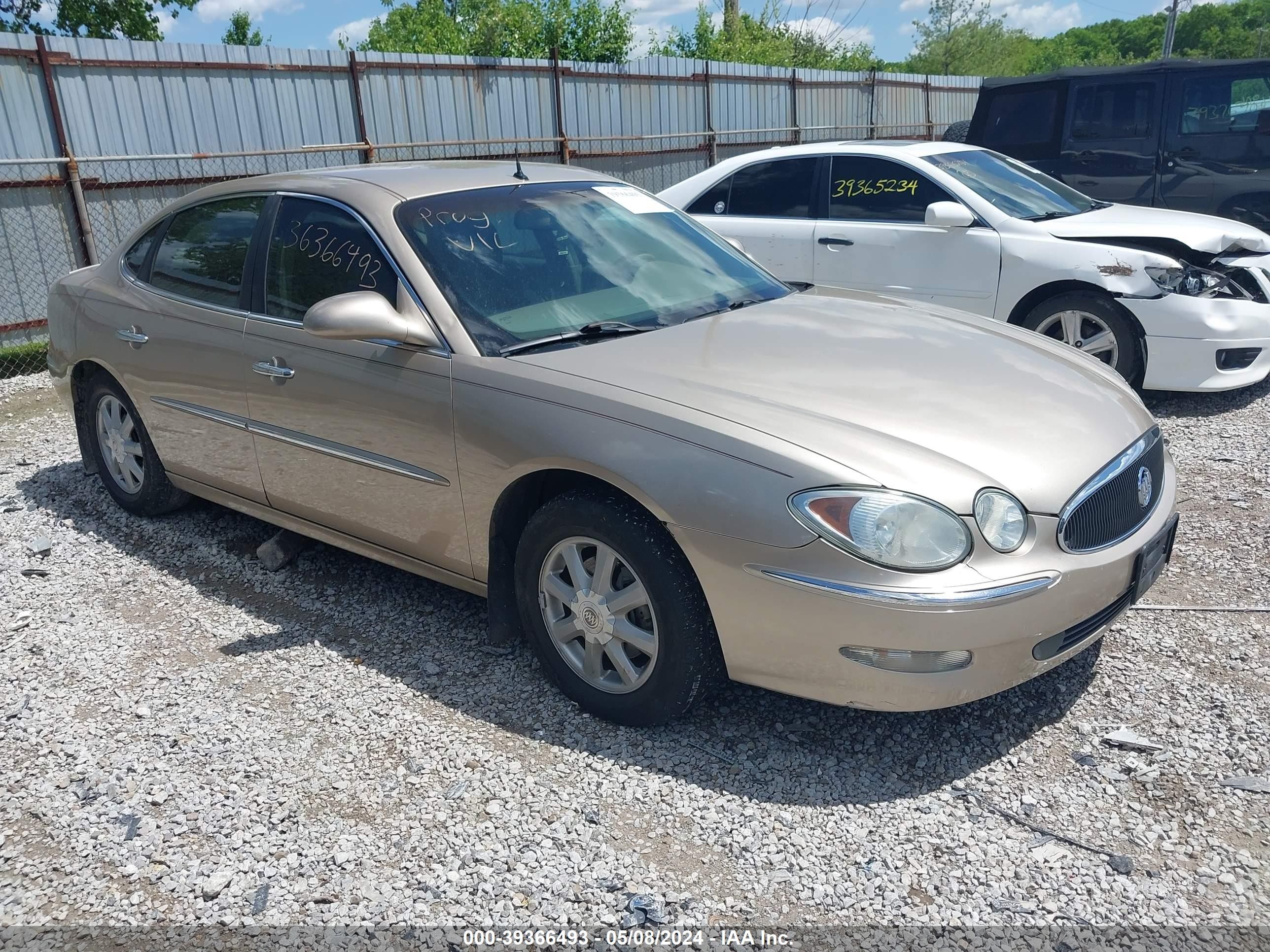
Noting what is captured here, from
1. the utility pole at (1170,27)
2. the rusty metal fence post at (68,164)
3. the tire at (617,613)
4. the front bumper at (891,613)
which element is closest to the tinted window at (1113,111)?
the front bumper at (891,613)

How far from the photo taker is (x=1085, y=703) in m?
3.29

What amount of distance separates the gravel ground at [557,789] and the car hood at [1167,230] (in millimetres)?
2861

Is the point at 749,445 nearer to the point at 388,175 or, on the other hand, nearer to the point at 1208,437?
the point at 388,175

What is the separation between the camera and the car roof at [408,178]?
3.96 m

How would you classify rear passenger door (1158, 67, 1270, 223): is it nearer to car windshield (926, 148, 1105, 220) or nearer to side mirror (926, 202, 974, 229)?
car windshield (926, 148, 1105, 220)

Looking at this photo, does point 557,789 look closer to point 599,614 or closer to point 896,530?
point 599,614

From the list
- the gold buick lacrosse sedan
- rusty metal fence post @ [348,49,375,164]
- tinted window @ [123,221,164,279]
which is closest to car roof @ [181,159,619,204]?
the gold buick lacrosse sedan

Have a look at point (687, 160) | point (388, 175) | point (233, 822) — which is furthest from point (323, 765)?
point (687, 160)

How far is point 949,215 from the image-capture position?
6.48m

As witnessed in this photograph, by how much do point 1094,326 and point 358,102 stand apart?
8214 millimetres

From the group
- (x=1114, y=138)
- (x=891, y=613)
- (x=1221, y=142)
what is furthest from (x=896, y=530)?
(x=1221, y=142)

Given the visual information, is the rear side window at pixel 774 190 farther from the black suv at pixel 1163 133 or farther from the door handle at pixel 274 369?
the door handle at pixel 274 369

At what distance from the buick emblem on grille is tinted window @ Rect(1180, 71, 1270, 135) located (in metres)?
7.07

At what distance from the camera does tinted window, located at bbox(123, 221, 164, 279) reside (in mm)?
4859
